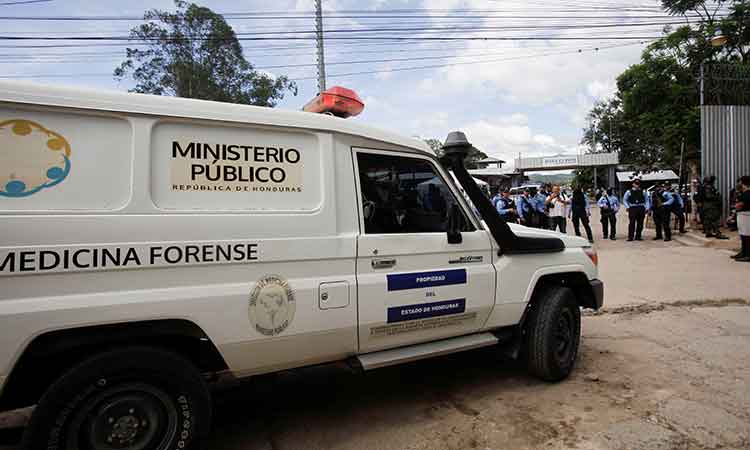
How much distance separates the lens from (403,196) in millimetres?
3336

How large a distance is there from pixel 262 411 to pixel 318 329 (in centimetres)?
114

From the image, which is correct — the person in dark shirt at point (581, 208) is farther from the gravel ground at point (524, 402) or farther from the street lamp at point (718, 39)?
the street lamp at point (718, 39)

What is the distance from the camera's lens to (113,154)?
2.34 m

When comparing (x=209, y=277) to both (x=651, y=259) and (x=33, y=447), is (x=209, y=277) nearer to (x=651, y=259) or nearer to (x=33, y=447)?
(x=33, y=447)

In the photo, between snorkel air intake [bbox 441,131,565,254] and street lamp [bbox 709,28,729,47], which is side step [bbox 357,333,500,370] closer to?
snorkel air intake [bbox 441,131,565,254]

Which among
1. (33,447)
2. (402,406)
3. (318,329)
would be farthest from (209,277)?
(402,406)

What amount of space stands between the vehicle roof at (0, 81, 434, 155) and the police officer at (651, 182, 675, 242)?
12200mm

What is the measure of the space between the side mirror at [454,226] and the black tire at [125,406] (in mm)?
1799

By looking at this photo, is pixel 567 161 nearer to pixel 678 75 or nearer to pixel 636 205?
pixel 678 75

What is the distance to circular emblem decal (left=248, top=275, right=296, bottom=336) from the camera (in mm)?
2602

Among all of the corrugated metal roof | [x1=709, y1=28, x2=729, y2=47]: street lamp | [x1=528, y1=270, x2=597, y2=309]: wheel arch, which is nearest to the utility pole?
[x1=528, y1=270, x2=597, y2=309]: wheel arch

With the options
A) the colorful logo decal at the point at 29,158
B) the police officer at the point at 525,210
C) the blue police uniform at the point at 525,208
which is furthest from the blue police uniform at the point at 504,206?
the colorful logo decal at the point at 29,158

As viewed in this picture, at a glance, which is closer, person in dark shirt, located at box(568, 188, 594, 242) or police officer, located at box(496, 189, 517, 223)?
police officer, located at box(496, 189, 517, 223)

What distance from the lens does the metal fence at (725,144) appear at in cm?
1259
